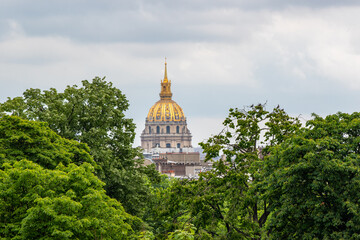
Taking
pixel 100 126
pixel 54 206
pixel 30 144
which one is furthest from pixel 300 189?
pixel 100 126

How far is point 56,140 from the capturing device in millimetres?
39688

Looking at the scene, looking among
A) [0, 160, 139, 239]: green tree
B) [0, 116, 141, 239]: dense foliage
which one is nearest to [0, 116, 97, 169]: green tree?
[0, 116, 141, 239]: dense foliage

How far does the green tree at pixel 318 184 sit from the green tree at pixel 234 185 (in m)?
4.29

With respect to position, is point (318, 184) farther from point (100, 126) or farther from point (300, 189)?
point (100, 126)

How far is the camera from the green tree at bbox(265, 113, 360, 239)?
29828 mm

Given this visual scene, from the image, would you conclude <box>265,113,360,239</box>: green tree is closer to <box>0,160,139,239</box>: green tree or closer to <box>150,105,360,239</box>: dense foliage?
<box>150,105,360,239</box>: dense foliage

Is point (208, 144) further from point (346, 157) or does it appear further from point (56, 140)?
point (346, 157)

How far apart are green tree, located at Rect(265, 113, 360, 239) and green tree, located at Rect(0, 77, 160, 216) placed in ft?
46.5

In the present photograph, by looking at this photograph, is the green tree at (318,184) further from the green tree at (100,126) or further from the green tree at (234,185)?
the green tree at (100,126)

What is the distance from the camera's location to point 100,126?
48.1 metres

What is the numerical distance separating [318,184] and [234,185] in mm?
9408

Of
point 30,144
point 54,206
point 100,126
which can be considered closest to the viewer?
point 54,206

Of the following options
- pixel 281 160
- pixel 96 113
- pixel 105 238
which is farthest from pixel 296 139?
pixel 96 113

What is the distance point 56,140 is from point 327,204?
15.2 metres
